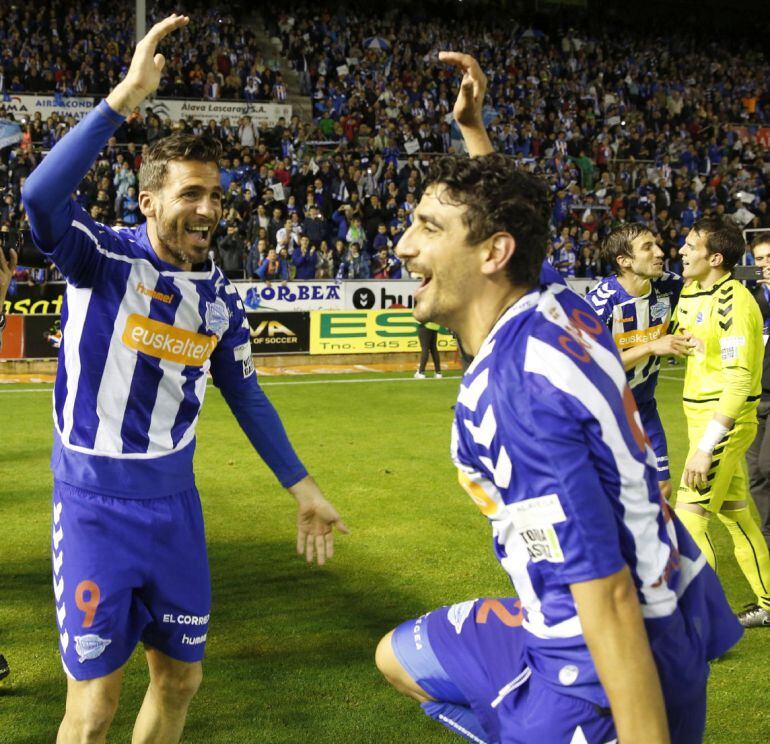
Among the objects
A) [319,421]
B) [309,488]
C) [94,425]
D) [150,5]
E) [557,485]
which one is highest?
[150,5]

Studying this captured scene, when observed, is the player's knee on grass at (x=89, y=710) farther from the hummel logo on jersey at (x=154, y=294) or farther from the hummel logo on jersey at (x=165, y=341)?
the hummel logo on jersey at (x=154, y=294)

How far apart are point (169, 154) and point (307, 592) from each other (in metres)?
3.72

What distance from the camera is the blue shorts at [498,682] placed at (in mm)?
2133

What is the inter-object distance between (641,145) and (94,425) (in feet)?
100

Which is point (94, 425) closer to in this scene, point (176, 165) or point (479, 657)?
point (176, 165)

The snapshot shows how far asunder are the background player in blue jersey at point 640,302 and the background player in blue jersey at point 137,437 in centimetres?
336

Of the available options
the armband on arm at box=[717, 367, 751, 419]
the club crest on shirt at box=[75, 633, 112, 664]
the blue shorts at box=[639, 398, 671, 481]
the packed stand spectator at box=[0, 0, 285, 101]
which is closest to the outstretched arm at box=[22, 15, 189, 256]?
the club crest on shirt at box=[75, 633, 112, 664]

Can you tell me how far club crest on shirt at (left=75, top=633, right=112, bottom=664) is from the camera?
3.26m

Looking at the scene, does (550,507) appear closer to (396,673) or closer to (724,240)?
(396,673)

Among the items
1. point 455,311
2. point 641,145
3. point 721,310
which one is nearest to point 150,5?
point 641,145

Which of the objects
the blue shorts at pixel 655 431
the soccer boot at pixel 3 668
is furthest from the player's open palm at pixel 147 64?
the blue shorts at pixel 655 431

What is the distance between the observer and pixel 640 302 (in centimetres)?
666

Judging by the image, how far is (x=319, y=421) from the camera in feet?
44.4

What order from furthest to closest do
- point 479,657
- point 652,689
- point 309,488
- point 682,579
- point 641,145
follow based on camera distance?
point 641,145 < point 309,488 < point 479,657 < point 682,579 < point 652,689
